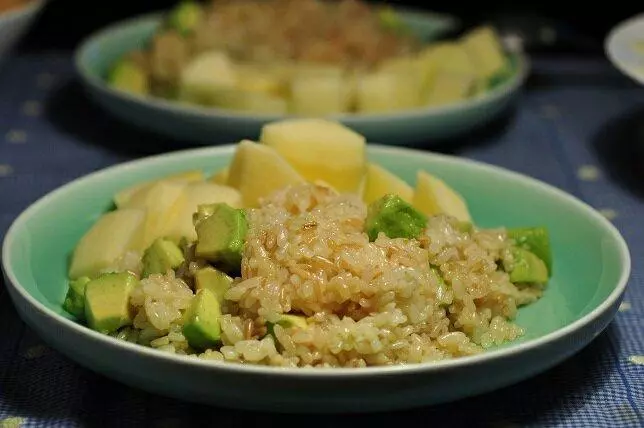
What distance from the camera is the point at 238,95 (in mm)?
2262

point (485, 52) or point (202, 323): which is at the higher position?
point (202, 323)

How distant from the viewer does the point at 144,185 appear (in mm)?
1698

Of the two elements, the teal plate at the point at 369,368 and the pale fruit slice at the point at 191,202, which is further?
the pale fruit slice at the point at 191,202

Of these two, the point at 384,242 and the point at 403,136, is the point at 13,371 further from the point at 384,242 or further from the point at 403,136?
the point at 403,136

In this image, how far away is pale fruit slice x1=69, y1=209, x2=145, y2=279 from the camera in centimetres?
150

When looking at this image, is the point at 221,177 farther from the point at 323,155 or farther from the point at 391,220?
the point at 391,220

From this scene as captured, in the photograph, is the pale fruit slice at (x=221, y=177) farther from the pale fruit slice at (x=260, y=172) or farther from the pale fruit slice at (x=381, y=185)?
the pale fruit slice at (x=381, y=185)

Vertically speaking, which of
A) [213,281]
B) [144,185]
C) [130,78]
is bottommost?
[130,78]

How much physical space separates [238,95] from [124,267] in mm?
873

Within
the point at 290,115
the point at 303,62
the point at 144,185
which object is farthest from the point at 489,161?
the point at 144,185

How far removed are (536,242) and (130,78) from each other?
138cm

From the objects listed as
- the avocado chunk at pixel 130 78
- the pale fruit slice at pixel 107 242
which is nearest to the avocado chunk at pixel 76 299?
the pale fruit slice at pixel 107 242

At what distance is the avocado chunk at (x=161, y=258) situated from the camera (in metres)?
1.42

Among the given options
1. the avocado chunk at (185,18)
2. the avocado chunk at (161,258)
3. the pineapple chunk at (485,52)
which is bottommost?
the avocado chunk at (185,18)
